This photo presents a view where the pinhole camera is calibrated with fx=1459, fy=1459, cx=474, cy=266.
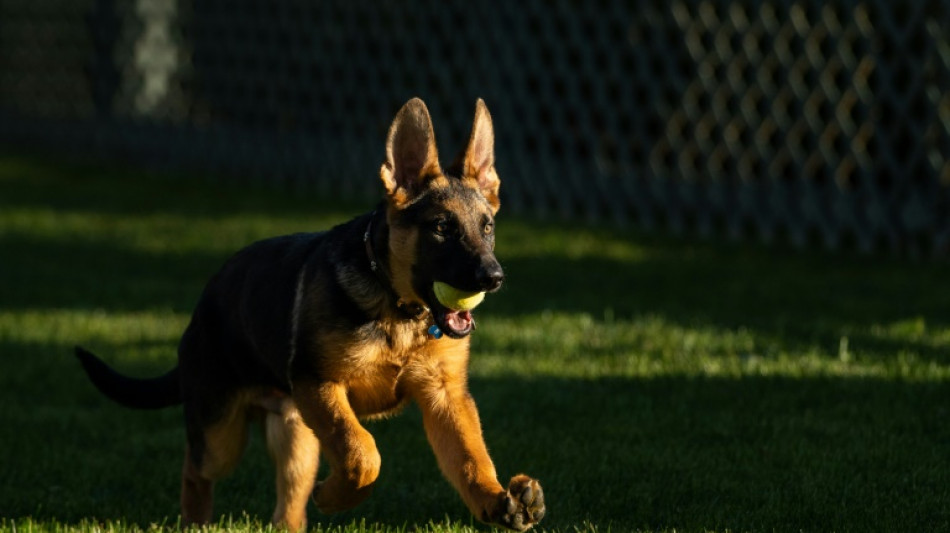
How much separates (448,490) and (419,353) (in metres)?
0.79

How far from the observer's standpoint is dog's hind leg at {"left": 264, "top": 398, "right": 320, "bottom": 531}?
4.12m

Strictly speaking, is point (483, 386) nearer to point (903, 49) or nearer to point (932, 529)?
point (932, 529)

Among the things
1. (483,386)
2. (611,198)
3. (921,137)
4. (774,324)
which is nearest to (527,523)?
(483,386)

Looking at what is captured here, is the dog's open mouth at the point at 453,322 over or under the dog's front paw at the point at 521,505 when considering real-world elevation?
over

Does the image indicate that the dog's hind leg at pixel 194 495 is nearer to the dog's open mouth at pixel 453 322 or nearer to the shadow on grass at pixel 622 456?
the shadow on grass at pixel 622 456

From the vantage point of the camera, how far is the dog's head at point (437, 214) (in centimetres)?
375

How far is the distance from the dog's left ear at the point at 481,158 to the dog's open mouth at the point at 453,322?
420mm

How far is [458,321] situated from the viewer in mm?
3758

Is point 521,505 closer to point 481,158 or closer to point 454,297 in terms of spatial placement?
point 454,297

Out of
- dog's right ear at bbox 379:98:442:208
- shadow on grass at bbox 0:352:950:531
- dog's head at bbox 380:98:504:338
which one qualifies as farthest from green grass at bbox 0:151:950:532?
dog's right ear at bbox 379:98:442:208

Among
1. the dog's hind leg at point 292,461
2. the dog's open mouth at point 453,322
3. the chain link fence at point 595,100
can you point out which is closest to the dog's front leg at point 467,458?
the dog's open mouth at point 453,322

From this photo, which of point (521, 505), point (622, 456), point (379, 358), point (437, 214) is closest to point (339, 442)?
point (379, 358)

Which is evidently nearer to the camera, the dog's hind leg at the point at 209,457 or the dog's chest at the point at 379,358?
the dog's chest at the point at 379,358

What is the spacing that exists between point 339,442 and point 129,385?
1.01 m
